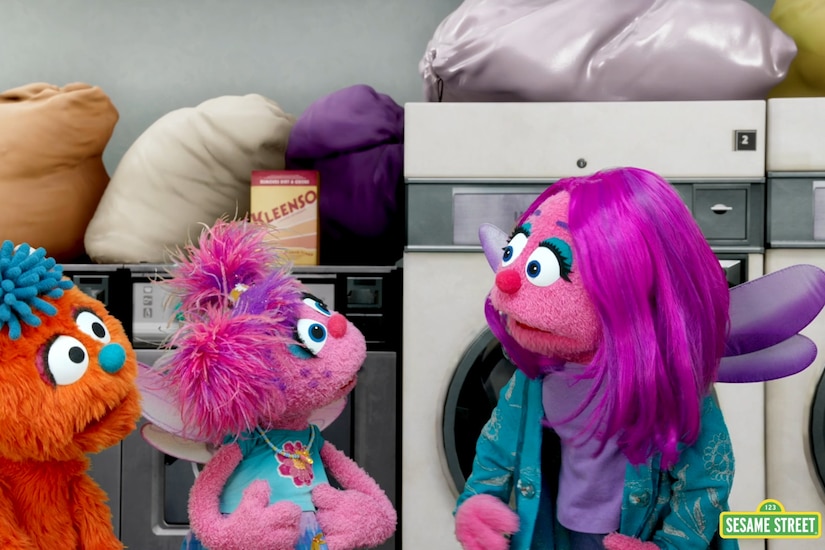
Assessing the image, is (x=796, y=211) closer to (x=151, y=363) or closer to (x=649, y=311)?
(x=649, y=311)

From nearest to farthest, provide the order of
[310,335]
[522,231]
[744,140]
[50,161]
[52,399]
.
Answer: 1. [52,399]
2. [522,231]
3. [310,335]
4. [744,140]
5. [50,161]

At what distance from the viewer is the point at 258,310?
128 cm

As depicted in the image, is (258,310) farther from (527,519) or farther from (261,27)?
(261,27)

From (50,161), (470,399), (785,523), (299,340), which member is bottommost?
(785,523)

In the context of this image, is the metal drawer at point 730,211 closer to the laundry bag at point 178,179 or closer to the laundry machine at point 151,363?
the laundry machine at point 151,363

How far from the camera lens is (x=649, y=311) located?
3.51ft

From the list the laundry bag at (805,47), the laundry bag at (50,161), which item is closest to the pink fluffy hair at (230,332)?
the laundry bag at (50,161)

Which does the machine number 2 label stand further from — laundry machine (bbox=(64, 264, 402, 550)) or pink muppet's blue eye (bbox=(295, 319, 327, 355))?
pink muppet's blue eye (bbox=(295, 319, 327, 355))

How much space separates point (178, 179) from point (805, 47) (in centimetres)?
136

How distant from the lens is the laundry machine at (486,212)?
1.59 m

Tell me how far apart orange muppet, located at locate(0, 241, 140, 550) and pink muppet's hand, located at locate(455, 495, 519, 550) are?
49cm

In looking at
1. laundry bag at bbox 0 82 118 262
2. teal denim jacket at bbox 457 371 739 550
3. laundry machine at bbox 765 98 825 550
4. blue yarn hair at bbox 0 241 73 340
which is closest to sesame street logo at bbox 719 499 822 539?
→ laundry machine at bbox 765 98 825 550

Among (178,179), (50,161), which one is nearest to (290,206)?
(178,179)

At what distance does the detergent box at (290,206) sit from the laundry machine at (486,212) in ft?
0.94
